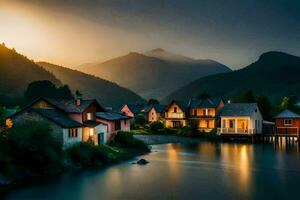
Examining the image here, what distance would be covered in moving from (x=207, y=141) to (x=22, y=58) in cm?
12039

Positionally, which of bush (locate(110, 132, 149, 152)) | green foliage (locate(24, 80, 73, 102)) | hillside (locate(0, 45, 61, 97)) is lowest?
bush (locate(110, 132, 149, 152))

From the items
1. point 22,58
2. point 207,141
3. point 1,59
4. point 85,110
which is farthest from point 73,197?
point 22,58

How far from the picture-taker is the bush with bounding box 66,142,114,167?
50.0 m

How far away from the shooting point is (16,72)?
168750 millimetres

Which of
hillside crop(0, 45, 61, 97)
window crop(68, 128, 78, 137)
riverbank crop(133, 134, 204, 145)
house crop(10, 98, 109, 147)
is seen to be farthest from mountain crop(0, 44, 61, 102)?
window crop(68, 128, 78, 137)

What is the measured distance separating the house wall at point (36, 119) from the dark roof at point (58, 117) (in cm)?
43

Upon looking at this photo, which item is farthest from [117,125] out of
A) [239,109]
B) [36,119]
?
[239,109]

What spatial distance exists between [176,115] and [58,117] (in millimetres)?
53114

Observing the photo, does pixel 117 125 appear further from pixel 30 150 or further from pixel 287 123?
pixel 287 123

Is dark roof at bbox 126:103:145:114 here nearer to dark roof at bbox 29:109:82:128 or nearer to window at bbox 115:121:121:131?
window at bbox 115:121:121:131

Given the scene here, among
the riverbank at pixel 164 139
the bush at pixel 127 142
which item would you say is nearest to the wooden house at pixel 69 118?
the bush at pixel 127 142

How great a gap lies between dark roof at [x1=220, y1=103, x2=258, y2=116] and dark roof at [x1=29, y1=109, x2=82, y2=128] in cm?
4771

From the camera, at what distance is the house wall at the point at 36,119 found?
49594mm

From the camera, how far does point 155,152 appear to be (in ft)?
223
